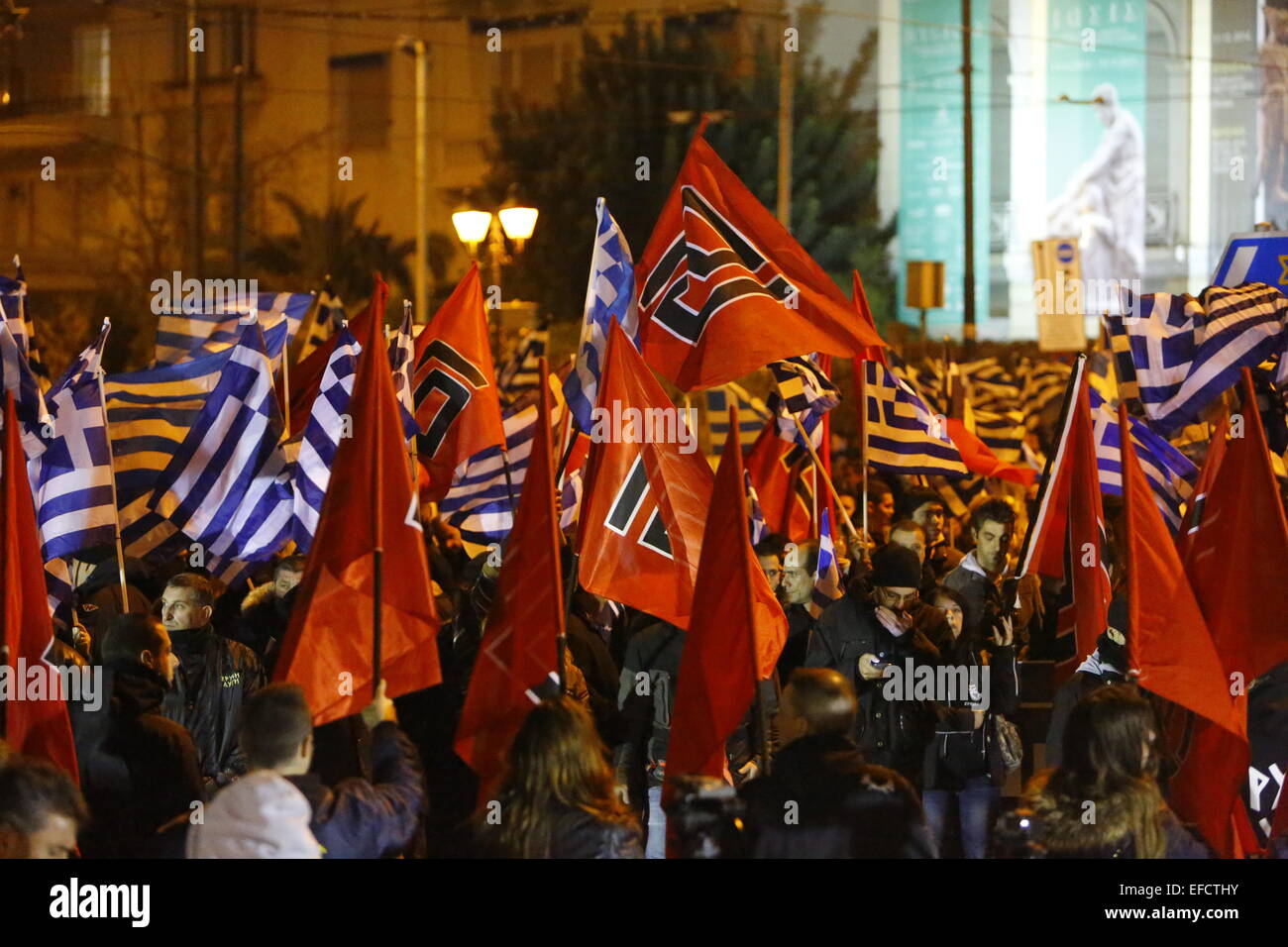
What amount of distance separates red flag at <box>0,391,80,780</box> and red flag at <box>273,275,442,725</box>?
0.84m

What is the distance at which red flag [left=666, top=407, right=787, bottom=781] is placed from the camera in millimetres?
6406

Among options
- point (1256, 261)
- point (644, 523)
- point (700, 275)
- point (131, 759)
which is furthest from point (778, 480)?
point (131, 759)

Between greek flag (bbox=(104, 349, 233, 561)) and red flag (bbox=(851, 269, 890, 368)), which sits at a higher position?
red flag (bbox=(851, 269, 890, 368))

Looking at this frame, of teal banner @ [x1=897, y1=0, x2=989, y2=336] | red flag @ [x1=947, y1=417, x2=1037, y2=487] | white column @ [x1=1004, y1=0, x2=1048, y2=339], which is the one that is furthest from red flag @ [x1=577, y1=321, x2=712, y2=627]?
white column @ [x1=1004, y1=0, x2=1048, y2=339]

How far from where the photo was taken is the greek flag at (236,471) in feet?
29.2

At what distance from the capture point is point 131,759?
6.18 meters

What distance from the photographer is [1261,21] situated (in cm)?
4475

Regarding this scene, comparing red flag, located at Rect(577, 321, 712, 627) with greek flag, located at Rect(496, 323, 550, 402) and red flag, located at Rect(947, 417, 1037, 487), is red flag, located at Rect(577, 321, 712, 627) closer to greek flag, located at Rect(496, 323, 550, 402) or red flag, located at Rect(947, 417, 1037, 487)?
red flag, located at Rect(947, 417, 1037, 487)

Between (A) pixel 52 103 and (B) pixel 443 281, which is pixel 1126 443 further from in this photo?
(A) pixel 52 103

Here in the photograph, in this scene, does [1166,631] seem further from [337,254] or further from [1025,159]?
[1025,159]

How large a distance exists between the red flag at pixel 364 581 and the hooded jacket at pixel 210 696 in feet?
4.13

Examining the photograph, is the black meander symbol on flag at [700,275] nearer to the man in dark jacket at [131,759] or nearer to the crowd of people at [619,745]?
the crowd of people at [619,745]

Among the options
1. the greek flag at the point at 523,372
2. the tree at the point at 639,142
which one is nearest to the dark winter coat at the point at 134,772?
the greek flag at the point at 523,372

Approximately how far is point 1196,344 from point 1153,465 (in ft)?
2.31
